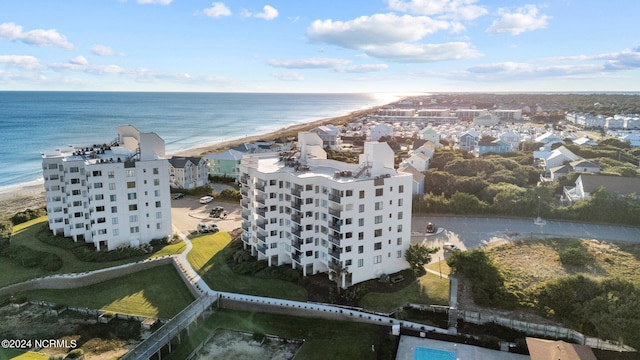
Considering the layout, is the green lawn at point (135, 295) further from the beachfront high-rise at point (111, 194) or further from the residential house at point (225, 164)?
the residential house at point (225, 164)

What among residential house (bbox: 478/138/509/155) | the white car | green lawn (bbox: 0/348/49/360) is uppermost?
residential house (bbox: 478/138/509/155)

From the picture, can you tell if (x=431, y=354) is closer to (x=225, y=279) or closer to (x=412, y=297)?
(x=412, y=297)

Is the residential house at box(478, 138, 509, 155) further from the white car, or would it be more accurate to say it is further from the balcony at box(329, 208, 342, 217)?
the balcony at box(329, 208, 342, 217)

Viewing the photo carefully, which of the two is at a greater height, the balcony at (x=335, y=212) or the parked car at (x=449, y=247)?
the balcony at (x=335, y=212)

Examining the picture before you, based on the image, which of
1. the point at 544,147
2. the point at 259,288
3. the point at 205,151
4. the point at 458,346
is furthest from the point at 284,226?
the point at 205,151

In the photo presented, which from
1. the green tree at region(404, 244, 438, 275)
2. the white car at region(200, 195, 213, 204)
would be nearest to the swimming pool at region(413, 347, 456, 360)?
the green tree at region(404, 244, 438, 275)

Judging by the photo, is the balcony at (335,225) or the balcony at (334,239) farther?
the balcony at (334,239)

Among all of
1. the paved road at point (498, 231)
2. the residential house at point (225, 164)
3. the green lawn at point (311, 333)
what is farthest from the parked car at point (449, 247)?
the residential house at point (225, 164)
